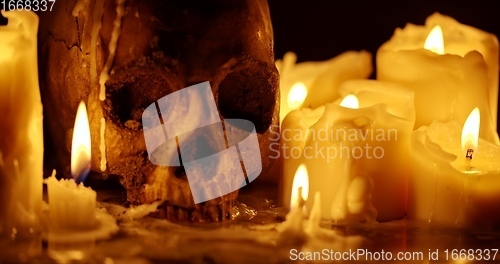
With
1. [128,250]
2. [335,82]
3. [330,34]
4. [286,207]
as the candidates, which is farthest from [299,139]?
[330,34]

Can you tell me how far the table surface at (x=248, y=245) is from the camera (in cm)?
111

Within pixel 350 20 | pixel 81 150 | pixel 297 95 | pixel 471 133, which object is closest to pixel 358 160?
pixel 471 133

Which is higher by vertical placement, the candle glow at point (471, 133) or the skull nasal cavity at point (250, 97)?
the skull nasal cavity at point (250, 97)

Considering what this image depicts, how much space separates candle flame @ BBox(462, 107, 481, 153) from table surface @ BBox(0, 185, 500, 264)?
0.51ft

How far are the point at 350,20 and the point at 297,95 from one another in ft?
1.72

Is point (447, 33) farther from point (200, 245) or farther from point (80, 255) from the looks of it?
point (80, 255)

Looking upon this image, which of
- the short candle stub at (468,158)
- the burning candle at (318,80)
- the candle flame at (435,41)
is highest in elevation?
the candle flame at (435,41)

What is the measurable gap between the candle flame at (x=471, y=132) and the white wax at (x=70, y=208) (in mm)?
661

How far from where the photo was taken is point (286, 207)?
143 centimetres

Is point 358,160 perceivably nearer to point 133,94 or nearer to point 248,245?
point 248,245

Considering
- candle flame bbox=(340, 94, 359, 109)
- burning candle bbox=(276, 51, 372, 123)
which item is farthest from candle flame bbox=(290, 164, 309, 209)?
burning candle bbox=(276, 51, 372, 123)

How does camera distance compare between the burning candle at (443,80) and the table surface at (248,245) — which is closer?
the table surface at (248,245)

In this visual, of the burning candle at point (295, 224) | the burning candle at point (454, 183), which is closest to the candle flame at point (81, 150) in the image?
the burning candle at point (295, 224)

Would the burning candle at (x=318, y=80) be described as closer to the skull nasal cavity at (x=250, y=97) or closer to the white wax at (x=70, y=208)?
the skull nasal cavity at (x=250, y=97)
